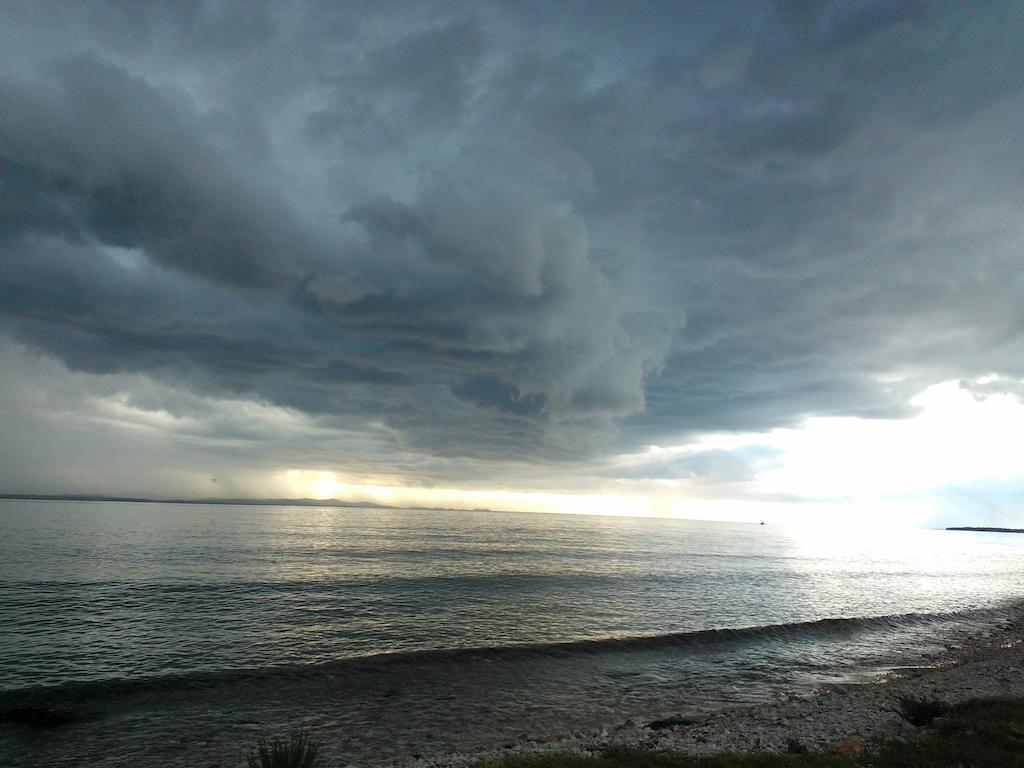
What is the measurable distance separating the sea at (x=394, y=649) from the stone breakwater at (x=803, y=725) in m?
2.10

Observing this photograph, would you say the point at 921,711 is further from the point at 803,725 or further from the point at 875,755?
the point at 875,755

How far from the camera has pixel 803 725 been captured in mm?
21734

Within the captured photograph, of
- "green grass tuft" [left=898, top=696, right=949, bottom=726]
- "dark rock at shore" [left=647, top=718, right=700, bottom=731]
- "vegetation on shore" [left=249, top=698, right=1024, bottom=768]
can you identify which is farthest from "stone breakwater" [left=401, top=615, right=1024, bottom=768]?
"vegetation on shore" [left=249, top=698, right=1024, bottom=768]

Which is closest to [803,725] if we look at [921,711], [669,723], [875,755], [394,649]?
[921,711]

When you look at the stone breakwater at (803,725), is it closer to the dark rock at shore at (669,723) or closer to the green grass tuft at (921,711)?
the dark rock at shore at (669,723)

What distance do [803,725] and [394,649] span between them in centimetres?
2493

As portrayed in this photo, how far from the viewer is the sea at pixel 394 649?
24031 millimetres

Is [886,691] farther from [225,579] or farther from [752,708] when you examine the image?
[225,579]

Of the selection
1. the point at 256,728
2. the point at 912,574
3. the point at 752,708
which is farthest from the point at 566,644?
the point at 912,574

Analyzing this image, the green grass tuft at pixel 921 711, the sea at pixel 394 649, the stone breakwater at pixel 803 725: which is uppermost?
the green grass tuft at pixel 921 711

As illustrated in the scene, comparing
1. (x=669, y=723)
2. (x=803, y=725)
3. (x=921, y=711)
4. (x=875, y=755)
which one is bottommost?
(x=669, y=723)

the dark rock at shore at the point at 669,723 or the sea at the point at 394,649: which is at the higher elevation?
the dark rock at shore at the point at 669,723

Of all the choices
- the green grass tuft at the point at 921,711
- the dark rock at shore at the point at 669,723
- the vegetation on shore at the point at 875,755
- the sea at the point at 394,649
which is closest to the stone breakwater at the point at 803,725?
the dark rock at shore at the point at 669,723

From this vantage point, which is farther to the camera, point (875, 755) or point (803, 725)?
point (803, 725)
